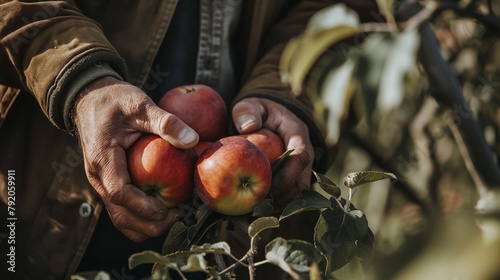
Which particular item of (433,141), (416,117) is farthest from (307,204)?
(416,117)

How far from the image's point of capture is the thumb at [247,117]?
119 centimetres

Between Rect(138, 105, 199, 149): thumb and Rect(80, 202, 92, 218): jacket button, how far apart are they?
0.39 m

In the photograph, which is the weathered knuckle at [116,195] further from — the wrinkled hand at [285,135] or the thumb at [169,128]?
the wrinkled hand at [285,135]

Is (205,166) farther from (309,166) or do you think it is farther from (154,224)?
(309,166)

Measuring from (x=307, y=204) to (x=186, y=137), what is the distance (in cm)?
30

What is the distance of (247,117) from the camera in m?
1.20

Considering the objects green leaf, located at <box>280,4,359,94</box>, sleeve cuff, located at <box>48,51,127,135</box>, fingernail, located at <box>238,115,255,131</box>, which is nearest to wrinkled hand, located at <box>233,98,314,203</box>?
fingernail, located at <box>238,115,255,131</box>

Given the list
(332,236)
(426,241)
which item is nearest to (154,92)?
(332,236)

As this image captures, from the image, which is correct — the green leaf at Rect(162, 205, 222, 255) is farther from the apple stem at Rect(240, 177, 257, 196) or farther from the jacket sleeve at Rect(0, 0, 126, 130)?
the jacket sleeve at Rect(0, 0, 126, 130)

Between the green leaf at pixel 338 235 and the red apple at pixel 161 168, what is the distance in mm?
329

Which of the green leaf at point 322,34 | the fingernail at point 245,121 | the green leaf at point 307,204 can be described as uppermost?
the green leaf at point 322,34

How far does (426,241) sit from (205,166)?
696 mm

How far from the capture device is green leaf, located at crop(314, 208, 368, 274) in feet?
2.99

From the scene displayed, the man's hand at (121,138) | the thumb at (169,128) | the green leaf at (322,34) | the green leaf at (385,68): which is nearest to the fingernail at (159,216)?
the man's hand at (121,138)
